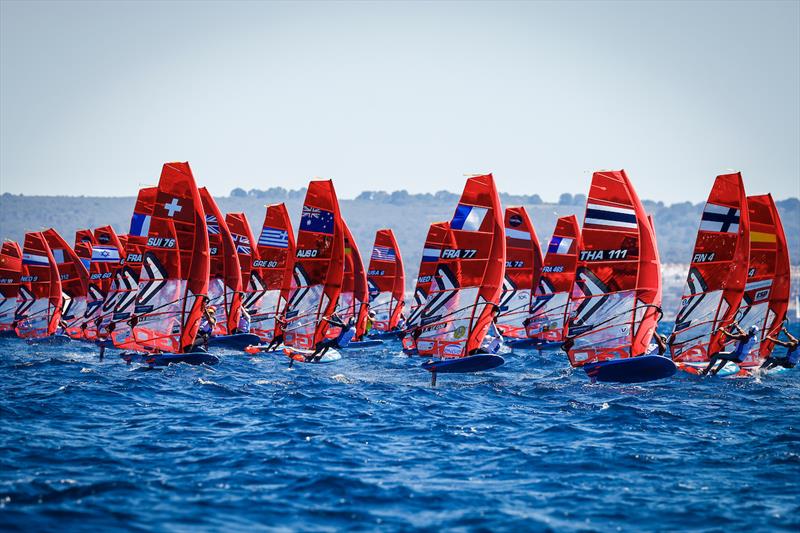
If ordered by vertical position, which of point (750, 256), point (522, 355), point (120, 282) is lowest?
point (522, 355)

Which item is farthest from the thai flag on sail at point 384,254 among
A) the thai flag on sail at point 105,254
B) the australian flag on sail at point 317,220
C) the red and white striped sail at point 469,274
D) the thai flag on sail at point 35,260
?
the red and white striped sail at point 469,274

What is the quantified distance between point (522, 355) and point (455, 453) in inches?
1140

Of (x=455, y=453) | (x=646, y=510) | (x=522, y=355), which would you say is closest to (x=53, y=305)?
(x=522, y=355)

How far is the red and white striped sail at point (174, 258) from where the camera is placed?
3350cm

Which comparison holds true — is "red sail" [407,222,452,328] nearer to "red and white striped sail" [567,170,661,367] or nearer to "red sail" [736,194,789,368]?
"red and white striped sail" [567,170,661,367]

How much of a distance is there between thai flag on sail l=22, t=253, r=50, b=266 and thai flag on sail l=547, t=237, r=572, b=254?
96.2 feet

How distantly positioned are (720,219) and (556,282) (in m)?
14.0

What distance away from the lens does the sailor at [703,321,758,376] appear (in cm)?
3191

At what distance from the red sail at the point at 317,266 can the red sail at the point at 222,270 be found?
751cm

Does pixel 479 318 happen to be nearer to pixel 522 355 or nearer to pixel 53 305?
pixel 522 355

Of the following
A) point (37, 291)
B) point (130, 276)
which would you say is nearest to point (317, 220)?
point (130, 276)

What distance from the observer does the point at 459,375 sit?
116ft

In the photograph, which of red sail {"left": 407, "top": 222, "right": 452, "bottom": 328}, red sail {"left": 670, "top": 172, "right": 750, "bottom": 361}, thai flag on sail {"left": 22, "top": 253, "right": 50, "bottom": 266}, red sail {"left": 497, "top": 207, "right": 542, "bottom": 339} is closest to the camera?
red sail {"left": 670, "top": 172, "right": 750, "bottom": 361}

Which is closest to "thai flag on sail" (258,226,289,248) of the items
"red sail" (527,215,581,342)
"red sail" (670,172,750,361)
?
"red sail" (527,215,581,342)
